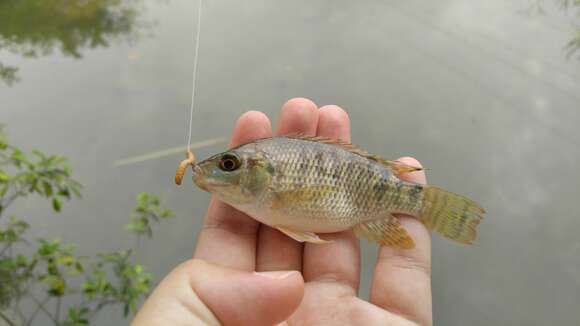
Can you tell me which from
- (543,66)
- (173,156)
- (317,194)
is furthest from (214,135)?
(543,66)

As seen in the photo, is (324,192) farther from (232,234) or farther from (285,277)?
(285,277)

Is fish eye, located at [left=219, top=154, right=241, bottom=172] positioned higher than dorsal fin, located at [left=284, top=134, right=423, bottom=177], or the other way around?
dorsal fin, located at [left=284, top=134, right=423, bottom=177]

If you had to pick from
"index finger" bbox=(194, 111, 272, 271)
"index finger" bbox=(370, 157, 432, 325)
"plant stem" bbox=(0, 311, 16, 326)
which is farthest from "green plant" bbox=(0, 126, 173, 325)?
"index finger" bbox=(370, 157, 432, 325)

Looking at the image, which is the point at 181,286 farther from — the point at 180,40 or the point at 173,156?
the point at 180,40

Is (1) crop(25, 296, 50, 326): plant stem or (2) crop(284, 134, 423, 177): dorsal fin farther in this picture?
(1) crop(25, 296, 50, 326): plant stem

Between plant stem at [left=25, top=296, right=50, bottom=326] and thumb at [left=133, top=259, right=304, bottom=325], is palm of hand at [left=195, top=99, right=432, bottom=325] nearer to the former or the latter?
thumb at [left=133, top=259, right=304, bottom=325]

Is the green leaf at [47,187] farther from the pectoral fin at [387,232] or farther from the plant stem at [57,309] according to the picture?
the pectoral fin at [387,232]

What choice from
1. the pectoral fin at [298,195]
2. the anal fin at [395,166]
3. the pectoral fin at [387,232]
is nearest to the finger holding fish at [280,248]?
the pectoral fin at [298,195]

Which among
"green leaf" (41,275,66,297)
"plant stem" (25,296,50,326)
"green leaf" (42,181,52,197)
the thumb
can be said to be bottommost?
"plant stem" (25,296,50,326)
